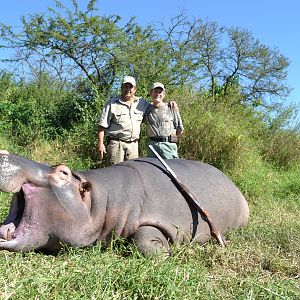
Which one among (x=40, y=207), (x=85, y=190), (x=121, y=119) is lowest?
(x=40, y=207)

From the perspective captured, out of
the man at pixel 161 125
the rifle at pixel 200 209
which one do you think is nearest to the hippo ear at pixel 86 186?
the rifle at pixel 200 209

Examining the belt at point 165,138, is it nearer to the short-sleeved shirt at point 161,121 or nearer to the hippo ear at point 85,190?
the short-sleeved shirt at point 161,121

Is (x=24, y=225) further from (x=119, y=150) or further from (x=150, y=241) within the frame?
(x=119, y=150)

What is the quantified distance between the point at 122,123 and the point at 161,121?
485 millimetres

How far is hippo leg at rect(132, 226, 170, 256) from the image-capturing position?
11.7ft

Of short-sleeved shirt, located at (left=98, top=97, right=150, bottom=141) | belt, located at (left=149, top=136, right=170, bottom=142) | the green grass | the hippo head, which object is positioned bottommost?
the green grass

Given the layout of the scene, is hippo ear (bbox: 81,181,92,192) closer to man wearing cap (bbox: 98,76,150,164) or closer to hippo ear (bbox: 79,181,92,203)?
hippo ear (bbox: 79,181,92,203)

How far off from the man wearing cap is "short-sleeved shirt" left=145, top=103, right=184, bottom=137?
0.13m

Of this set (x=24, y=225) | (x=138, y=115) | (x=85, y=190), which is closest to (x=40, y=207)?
(x=24, y=225)

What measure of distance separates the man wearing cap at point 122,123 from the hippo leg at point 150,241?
98.7 inches

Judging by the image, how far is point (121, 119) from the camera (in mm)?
6102

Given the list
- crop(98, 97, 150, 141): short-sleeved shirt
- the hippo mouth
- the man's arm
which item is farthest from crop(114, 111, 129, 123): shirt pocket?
the hippo mouth

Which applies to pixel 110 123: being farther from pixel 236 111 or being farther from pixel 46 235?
pixel 236 111

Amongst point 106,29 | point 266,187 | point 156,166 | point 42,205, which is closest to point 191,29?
point 106,29
